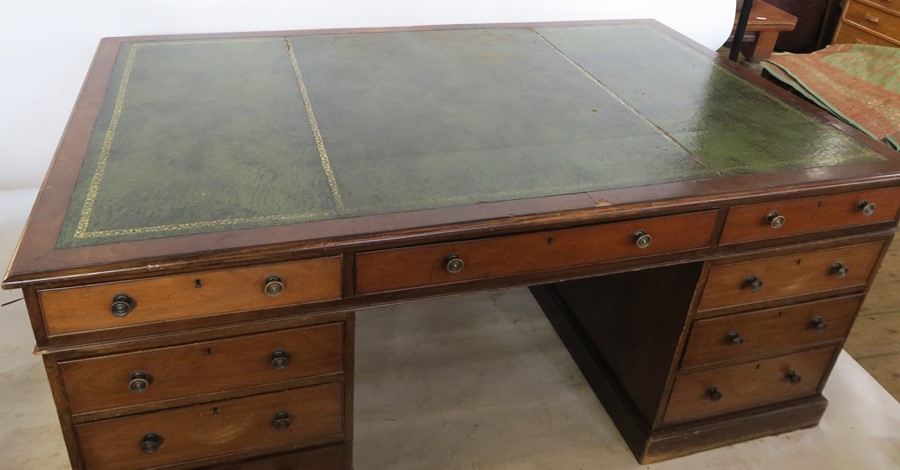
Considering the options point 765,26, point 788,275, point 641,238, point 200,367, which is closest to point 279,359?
point 200,367

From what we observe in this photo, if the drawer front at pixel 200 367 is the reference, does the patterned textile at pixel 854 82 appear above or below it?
above

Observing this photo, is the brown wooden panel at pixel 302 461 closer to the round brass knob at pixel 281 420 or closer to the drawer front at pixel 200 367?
the round brass knob at pixel 281 420

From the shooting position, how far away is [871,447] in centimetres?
194

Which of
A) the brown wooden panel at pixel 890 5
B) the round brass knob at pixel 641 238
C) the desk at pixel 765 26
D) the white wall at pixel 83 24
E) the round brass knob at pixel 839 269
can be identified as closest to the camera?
the round brass knob at pixel 641 238

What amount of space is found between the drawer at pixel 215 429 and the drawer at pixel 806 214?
835mm

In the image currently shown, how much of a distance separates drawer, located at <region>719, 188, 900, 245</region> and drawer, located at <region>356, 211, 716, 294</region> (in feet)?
0.22

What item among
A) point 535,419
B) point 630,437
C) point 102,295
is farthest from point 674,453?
point 102,295

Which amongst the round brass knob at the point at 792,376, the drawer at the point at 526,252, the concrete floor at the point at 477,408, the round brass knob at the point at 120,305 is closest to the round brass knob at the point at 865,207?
the drawer at the point at 526,252

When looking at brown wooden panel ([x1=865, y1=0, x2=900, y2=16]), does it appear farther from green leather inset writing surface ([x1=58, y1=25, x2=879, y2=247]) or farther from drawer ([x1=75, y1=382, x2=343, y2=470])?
drawer ([x1=75, y1=382, x2=343, y2=470])

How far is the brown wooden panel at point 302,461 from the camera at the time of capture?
1.48m

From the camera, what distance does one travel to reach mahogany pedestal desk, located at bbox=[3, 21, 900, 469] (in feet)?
4.02

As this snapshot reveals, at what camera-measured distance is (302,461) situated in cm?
151

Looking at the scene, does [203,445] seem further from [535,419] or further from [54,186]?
[535,419]

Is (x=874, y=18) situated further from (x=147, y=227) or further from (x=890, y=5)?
(x=147, y=227)
